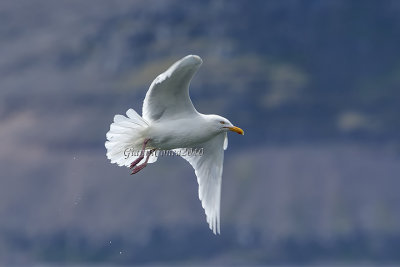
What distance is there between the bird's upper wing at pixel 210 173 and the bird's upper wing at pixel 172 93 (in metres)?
1.30

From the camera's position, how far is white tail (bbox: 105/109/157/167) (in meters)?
15.7

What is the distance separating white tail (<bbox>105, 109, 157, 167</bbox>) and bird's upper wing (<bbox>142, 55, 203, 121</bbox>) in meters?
0.27

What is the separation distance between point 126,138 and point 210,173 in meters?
1.95

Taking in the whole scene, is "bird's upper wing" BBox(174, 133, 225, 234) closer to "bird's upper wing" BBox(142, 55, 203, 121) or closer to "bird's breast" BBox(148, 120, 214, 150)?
"bird's breast" BBox(148, 120, 214, 150)

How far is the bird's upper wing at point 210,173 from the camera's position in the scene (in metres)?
16.9

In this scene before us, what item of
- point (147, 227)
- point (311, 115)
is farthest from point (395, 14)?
point (147, 227)

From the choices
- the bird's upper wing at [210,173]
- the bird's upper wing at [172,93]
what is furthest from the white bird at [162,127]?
the bird's upper wing at [210,173]

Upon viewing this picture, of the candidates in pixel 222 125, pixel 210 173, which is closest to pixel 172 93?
pixel 222 125

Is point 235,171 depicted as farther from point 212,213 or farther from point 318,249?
point 212,213

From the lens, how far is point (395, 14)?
184625mm

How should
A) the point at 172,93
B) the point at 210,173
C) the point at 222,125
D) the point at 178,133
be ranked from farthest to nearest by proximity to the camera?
the point at 210,173 < the point at 222,125 < the point at 178,133 < the point at 172,93

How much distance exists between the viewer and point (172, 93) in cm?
1541

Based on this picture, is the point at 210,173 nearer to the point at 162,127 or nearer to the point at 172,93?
Answer: the point at 162,127

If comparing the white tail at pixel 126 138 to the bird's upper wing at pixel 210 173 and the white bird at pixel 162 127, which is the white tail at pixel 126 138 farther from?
the bird's upper wing at pixel 210 173
